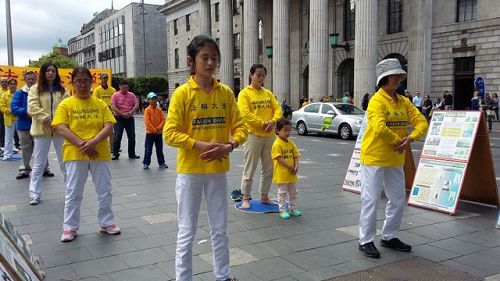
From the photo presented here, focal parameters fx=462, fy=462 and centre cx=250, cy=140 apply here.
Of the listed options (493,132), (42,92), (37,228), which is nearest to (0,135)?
(42,92)

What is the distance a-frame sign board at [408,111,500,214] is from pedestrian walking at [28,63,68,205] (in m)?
5.21

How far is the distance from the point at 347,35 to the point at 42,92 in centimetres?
2798

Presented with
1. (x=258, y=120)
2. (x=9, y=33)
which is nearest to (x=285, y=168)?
(x=258, y=120)

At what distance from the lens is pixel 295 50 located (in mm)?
36219

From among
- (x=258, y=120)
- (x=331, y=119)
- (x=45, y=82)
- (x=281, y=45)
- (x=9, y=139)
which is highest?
(x=281, y=45)

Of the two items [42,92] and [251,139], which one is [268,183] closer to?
[251,139]

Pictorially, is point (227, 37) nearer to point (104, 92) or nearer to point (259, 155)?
point (104, 92)

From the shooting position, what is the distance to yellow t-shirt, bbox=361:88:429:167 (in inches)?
171

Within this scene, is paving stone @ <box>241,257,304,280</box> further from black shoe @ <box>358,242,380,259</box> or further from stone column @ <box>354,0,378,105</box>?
stone column @ <box>354,0,378,105</box>

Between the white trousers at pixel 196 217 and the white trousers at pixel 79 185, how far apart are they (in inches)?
74.1

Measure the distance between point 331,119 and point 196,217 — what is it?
627 inches

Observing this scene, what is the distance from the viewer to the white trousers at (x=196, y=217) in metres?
3.40

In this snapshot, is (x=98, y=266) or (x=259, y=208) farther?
(x=259, y=208)

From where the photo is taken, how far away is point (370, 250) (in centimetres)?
448
